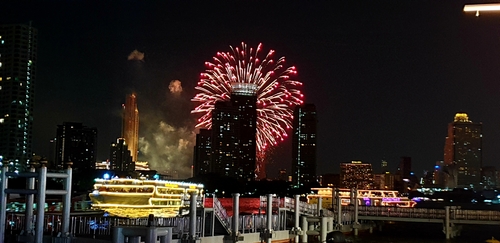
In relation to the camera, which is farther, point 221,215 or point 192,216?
point 221,215

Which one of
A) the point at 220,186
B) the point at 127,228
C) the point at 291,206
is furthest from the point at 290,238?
the point at 220,186

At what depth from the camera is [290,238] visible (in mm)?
58906

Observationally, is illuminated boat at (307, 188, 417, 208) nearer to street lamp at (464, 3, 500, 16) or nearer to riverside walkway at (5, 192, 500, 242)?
riverside walkway at (5, 192, 500, 242)

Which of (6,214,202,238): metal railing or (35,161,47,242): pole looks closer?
(35,161,47,242): pole

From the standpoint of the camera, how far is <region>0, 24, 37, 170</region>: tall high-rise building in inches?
6599

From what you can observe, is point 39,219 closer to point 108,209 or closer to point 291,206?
point 108,209

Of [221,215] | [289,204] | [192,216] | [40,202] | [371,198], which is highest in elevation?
[40,202]

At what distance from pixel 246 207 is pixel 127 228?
81.2m

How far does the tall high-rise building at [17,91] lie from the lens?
550ft

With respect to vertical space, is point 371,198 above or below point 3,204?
below

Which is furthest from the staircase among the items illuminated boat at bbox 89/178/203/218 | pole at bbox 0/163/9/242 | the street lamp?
the street lamp

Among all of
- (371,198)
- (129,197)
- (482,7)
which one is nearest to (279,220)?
(129,197)

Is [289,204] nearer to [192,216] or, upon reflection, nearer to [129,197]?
[129,197]

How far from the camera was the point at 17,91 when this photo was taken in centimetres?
16962
